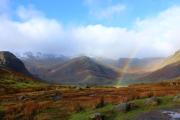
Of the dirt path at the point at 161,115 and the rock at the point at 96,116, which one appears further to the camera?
the dirt path at the point at 161,115

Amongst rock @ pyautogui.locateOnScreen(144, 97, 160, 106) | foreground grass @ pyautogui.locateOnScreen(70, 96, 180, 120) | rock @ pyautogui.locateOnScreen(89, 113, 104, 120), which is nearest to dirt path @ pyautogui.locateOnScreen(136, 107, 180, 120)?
foreground grass @ pyautogui.locateOnScreen(70, 96, 180, 120)

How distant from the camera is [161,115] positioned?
3653 centimetres

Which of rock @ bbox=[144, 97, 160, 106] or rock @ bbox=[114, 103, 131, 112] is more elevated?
rock @ bbox=[144, 97, 160, 106]

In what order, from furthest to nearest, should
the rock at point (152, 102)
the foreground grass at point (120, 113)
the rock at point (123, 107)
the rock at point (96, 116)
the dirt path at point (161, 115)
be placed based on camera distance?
the rock at point (152, 102), the rock at point (123, 107), the foreground grass at point (120, 113), the dirt path at point (161, 115), the rock at point (96, 116)

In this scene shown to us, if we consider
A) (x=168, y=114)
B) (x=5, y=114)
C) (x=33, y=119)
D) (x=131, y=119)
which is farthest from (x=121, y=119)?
(x=5, y=114)

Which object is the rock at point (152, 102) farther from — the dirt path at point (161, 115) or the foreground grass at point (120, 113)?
the dirt path at point (161, 115)

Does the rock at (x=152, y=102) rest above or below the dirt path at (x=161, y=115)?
above

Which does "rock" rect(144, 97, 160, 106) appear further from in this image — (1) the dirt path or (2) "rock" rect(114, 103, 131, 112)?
(2) "rock" rect(114, 103, 131, 112)

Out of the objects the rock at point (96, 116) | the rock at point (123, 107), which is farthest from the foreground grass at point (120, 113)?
the rock at point (96, 116)

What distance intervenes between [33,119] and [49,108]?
5.20m

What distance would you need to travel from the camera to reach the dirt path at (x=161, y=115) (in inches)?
1405

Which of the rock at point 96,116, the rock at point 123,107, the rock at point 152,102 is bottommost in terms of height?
the rock at point 96,116

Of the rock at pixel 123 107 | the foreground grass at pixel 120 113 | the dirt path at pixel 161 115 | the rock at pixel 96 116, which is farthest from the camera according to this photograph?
the rock at pixel 123 107

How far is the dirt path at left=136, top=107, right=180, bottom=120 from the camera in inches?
1405
